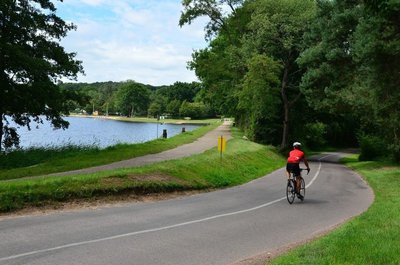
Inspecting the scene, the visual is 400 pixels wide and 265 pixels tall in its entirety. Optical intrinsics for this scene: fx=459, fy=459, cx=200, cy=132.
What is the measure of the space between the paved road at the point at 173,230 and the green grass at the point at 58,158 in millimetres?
5713

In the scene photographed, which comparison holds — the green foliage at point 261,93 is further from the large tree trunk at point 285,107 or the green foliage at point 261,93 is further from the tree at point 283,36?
the tree at point 283,36

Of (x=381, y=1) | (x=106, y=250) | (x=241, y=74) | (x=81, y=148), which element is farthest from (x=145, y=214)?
(x=241, y=74)

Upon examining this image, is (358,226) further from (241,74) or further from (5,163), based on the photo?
(241,74)

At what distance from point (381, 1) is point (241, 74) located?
39.5 metres

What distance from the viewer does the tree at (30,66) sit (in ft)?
82.4

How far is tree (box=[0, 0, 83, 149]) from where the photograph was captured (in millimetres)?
25109

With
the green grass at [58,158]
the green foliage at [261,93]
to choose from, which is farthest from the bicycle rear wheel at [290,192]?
the green foliage at [261,93]

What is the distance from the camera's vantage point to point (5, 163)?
898 inches

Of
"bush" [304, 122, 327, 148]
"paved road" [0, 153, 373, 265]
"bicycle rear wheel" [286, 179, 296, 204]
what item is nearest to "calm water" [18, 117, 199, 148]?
"bicycle rear wheel" [286, 179, 296, 204]

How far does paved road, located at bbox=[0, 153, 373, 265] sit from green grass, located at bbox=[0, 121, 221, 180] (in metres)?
5.71

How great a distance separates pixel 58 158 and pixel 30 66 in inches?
215

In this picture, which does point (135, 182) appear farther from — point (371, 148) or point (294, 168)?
point (371, 148)

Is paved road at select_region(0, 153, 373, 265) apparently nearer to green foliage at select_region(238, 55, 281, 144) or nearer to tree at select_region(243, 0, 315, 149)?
green foliage at select_region(238, 55, 281, 144)

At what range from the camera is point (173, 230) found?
10.7 meters
